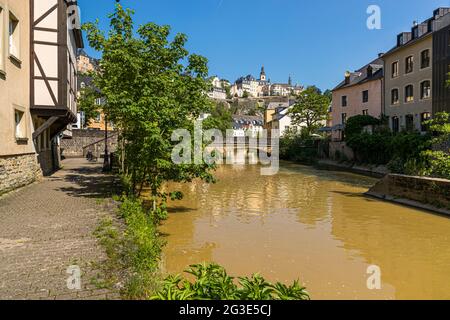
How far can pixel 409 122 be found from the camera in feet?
105

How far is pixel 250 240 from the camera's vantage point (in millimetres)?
10008

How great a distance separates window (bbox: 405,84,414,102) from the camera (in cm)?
3158

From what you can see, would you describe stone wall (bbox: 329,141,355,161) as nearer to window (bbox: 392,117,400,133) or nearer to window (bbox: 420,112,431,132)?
window (bbox: 392,117,400,133)

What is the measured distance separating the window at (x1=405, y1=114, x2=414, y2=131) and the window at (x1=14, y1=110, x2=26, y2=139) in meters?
28.1

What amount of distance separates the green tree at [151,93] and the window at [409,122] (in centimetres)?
2363

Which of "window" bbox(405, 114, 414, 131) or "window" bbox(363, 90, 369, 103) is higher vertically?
"window" bbox(363, 90, 369, 103)

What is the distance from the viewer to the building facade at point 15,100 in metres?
12.2

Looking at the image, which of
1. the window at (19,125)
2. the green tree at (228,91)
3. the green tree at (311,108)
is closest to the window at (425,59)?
the green tree at (311,108)

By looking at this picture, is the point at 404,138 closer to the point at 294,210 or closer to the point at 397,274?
the point at 294,210

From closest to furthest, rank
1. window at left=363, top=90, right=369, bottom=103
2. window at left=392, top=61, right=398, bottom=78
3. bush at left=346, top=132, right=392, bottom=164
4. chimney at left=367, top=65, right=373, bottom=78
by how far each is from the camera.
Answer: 1. bush at left=346, top=132, right=392, bottom=164
2. window at left=392, top=61, right=398, bottom=78
3. window at left=363, top=90, right=369, bottom=103
4. chimney at left=367, top=65, right=373, bottom=78

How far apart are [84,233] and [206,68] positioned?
7863 mm

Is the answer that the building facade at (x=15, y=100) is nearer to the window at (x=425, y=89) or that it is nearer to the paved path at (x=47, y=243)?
the paved path at (x=47, y=243)

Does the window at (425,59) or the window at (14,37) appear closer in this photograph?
the window at (14,37)

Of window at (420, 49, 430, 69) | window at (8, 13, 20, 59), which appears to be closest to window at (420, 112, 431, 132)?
window at (420, 49, 430, 69)
